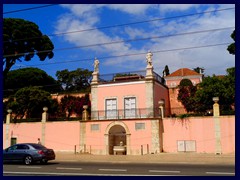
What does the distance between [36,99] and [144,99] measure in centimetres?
1157

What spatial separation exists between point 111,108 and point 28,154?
1193 cm

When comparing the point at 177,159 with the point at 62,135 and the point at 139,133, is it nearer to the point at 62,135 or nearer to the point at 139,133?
the point at 139,133

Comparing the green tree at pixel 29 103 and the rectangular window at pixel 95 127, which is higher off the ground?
the green tree at pixel 29 103

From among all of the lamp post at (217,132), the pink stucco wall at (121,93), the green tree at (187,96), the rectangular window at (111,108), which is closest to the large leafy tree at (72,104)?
the pink stucco wall at (121,93)

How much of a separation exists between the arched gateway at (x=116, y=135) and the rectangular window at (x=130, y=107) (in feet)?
4.27

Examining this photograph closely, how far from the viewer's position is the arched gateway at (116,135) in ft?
79.3

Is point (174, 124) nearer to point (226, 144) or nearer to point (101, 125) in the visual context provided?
point (226, 144)

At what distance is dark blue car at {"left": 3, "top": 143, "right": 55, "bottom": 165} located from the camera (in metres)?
15.7

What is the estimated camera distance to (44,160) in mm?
15828

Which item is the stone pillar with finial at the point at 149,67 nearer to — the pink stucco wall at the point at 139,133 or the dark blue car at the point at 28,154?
the pink stucco wall at the point at 139,133

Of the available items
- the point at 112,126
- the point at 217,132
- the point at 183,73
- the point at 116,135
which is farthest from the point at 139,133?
the point at 183,73

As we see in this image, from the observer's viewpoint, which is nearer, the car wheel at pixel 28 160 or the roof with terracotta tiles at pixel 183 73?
the car wheel at pixel 28 160

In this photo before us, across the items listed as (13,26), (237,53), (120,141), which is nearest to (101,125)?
(120,141)

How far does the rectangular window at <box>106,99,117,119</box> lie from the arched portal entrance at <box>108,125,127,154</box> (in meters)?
1.08
